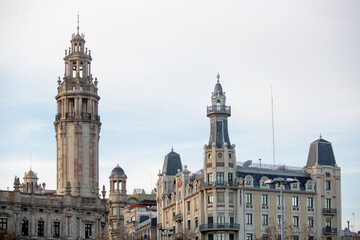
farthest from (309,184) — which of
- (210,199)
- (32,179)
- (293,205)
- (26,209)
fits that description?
(32,179)

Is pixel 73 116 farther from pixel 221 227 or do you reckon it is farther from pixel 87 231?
pixel 221 227

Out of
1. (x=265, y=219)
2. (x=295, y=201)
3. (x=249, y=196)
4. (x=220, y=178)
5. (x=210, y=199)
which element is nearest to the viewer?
(x=210, y=199)

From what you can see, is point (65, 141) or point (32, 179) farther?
point (32, 179)

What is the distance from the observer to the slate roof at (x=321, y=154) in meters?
157

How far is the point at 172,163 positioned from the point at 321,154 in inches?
1206

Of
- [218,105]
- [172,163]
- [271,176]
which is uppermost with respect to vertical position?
[218,105]

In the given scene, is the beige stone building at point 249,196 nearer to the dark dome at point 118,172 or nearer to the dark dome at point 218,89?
the dark dome at point 218,89

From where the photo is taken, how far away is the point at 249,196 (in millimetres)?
150250

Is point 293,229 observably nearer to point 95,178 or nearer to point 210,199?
point 210,199

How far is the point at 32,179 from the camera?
7687 inches

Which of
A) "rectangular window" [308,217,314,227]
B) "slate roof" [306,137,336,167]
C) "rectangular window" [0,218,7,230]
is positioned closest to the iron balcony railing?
Answer: "rectangular window" [0,218,7,230]

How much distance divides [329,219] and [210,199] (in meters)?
21.0

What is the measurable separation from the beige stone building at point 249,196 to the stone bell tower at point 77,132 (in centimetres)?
1597

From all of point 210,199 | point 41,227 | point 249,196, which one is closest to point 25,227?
point 41,227
